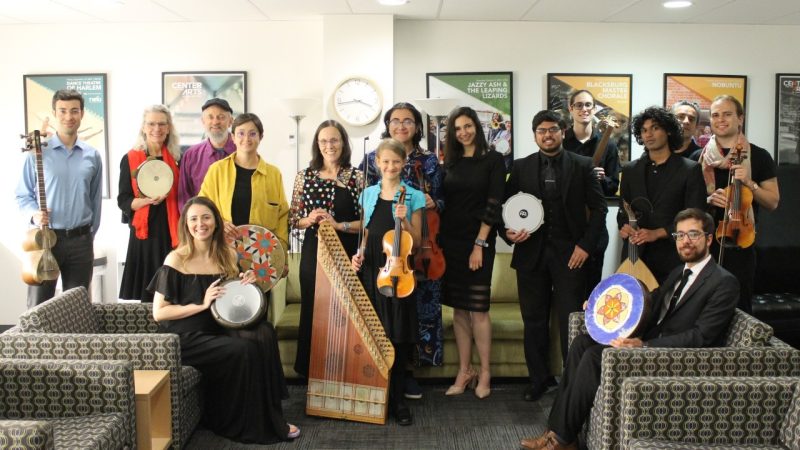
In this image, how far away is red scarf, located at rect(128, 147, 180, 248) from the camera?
433 cm

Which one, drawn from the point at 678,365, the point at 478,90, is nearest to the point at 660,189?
the point at 678,365

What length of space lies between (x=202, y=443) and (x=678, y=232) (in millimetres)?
2452

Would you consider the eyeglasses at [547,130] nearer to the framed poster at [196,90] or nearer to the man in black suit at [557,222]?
the man in black suit at [557,222]

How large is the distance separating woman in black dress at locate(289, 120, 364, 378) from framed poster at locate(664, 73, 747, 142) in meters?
3.34

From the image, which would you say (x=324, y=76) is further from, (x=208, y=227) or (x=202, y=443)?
(x=202, y=443)

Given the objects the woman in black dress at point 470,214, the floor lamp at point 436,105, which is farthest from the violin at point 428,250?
the floor lamp at point 436,105

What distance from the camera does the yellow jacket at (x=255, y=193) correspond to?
409 centimetres

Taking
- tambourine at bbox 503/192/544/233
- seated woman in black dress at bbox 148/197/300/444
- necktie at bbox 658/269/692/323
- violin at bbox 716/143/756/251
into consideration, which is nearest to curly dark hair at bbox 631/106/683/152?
violin at bbox 716/143/756/251

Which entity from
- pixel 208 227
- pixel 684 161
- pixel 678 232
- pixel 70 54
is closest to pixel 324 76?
pixel 70 54

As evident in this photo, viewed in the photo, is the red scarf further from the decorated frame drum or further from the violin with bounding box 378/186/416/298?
the decorated frame drum

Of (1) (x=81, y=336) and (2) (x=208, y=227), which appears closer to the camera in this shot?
(1) (x=81, y=336)

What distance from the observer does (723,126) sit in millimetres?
4051

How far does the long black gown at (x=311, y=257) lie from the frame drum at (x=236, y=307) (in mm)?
520

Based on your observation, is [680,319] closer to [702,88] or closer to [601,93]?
[601,93]
